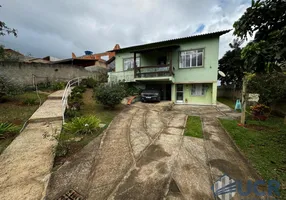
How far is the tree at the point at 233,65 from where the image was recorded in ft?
55.5

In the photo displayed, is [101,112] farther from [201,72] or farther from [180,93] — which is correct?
[201,72]

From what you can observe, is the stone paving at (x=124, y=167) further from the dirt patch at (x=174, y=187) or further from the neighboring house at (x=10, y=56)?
the neighboring house at (x=10, y=56)

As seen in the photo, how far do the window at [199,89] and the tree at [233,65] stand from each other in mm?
8886

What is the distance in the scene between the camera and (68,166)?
279cm

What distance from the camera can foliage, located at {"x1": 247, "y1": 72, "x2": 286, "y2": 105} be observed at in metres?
6.46

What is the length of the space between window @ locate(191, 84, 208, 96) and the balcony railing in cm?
256

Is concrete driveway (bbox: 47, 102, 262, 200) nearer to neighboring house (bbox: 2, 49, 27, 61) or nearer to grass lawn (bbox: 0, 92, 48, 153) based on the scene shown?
grass lawn (bbox: 0, 92, 48, 153)

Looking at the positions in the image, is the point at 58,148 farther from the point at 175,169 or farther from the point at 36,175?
the point at 175,169

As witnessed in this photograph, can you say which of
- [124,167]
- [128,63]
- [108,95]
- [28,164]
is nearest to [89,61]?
[128,63]

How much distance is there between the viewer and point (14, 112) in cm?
579

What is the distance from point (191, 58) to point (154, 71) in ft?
11.6

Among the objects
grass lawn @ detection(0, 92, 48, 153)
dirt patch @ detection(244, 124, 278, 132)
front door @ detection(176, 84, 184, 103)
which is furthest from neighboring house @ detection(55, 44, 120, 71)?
dirt patch @ detection(244, 124, 278, 132)

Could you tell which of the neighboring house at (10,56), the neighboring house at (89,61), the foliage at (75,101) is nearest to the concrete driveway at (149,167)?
the foliage at (75,101)

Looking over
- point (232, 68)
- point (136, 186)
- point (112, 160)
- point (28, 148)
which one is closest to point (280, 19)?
point (136, 186)
